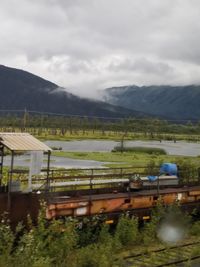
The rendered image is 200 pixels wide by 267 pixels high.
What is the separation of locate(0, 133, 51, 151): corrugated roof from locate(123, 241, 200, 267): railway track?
4.38 meters

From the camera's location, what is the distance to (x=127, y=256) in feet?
44.9

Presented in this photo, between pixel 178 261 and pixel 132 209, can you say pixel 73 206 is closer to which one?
pixel 132 209

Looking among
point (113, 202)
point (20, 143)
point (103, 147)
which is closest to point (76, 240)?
point (20, 143)

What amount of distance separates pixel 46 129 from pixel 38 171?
16659 cm

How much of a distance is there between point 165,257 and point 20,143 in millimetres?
5766

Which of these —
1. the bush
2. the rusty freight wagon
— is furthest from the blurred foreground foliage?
the rusty freight wagon

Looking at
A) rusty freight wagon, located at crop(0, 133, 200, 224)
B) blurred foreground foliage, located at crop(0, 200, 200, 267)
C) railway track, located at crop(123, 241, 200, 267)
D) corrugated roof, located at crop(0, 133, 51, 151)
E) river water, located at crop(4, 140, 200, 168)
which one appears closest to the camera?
blurred foreground foliage, located at crop(0, 200, 200, 267)

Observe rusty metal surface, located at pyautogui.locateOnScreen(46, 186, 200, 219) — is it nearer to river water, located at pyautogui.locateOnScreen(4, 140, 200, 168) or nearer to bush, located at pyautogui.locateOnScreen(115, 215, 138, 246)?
bush, located at pyautogui.locateOnScreen(115, 215, 138, 246)

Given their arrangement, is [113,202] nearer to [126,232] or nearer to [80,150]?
[126,232]

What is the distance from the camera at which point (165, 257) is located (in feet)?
45.0

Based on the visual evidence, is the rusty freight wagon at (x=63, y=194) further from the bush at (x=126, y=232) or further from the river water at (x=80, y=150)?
Result: the river water at (x=80, y=150)

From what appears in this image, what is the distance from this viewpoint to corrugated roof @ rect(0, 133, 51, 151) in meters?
13.7

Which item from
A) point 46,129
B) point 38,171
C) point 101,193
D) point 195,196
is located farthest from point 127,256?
point 46,129

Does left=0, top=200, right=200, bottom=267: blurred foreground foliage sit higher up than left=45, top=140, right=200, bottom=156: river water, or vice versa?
left=45, top=140, right=200, bottom=156: river water
